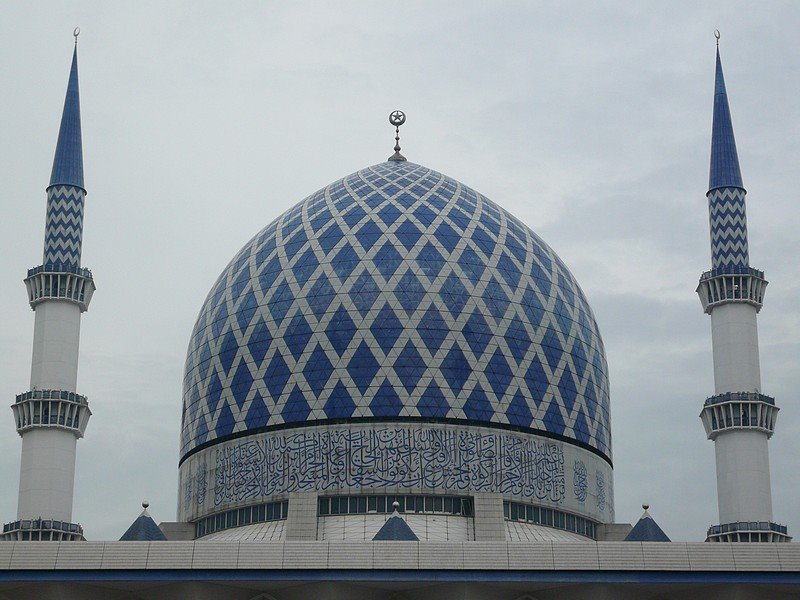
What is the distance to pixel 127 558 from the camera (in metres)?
20.3

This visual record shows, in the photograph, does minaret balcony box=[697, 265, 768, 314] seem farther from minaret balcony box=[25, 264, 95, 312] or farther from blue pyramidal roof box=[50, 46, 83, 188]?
blue pyramidal roof box=[50, 46, 83, 188]

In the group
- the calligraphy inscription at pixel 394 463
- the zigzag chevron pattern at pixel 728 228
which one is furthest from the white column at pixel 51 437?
the zigzag chevron pattern at pixel 728 228

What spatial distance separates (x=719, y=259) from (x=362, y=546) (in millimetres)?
12451

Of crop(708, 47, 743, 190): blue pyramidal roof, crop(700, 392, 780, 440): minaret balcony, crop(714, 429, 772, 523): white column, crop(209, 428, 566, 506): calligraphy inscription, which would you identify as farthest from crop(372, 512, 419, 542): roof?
crop(708, 47, 743, 190): blue pyramidal roof

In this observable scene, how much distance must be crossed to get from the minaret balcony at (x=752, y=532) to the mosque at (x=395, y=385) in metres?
0.05

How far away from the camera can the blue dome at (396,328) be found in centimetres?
2842

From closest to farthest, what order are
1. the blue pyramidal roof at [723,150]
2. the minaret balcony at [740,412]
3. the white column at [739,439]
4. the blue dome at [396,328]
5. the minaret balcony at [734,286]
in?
the white column at [739,439], the minaret balcony at [740,412], the blue dome at [396,328], the minaret balcony at [734,286], the blue pyramidal roof at [723,150]

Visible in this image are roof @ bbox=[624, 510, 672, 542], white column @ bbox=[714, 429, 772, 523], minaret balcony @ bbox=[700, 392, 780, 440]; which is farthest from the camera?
minaret balcony @ bbox=[700, 392, 780, 440]

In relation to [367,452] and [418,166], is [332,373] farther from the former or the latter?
[418,166]

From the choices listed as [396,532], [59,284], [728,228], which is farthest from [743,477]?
[59,284]

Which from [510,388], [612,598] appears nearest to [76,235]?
[510,388]

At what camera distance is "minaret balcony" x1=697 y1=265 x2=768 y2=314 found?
2909cm

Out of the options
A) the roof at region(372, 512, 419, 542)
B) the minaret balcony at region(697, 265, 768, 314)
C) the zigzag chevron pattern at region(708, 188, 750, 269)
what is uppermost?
the zigzag chevron pattern at region(708, 188, 750, 269)

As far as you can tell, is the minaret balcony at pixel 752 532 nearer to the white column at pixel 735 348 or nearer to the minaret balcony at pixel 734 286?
the white column at pixel 735 348
